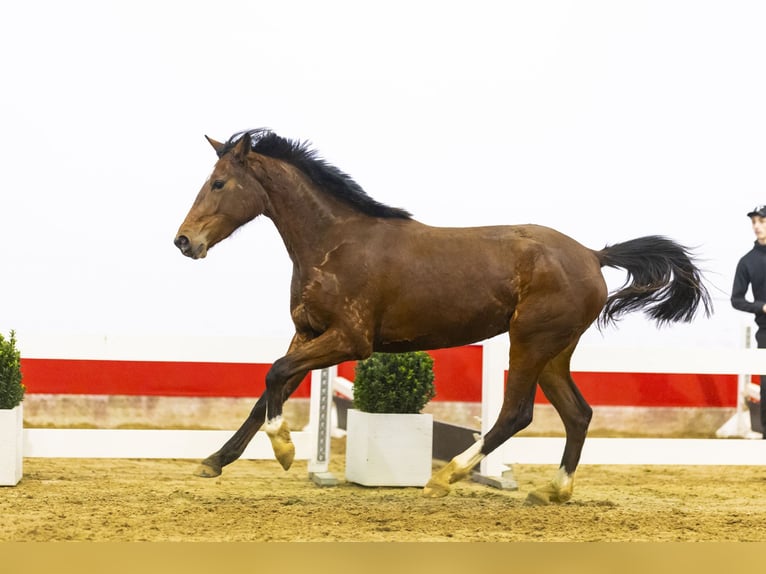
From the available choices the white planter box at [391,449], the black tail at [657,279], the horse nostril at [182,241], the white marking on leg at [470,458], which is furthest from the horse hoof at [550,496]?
the horse nostril at [182,241]

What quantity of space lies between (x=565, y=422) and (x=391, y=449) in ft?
3.91

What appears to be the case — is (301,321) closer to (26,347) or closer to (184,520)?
(184,520)

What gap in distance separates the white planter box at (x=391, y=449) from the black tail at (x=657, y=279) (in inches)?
55.3

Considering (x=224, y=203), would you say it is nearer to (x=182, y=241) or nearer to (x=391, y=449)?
(x=182, y=241)

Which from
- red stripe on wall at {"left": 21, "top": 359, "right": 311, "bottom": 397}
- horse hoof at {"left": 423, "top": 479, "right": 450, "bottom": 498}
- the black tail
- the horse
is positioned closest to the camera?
horse hoof at {"left": 423, "top": 479, "right": 450, "bottom": 498}

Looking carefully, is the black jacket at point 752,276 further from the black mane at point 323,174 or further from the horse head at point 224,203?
the horse head at point 224,203

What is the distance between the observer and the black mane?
5105mm

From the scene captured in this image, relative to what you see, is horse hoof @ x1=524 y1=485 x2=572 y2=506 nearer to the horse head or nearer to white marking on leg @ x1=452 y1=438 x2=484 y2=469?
white marking on leg @ x1=452 y1=438 x2=484 y2=469

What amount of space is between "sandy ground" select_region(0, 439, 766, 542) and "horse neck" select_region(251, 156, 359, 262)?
1375mm

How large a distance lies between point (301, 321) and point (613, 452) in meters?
2.59

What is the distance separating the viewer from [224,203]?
4871mm

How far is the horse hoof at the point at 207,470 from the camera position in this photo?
15.8 feet

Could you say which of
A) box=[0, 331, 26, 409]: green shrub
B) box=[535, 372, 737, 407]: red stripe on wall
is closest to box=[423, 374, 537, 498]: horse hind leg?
box=[0, 331, 26, 409]: green shrub

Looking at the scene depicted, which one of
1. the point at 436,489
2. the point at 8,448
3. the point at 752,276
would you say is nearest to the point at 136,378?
the point at 8,448
